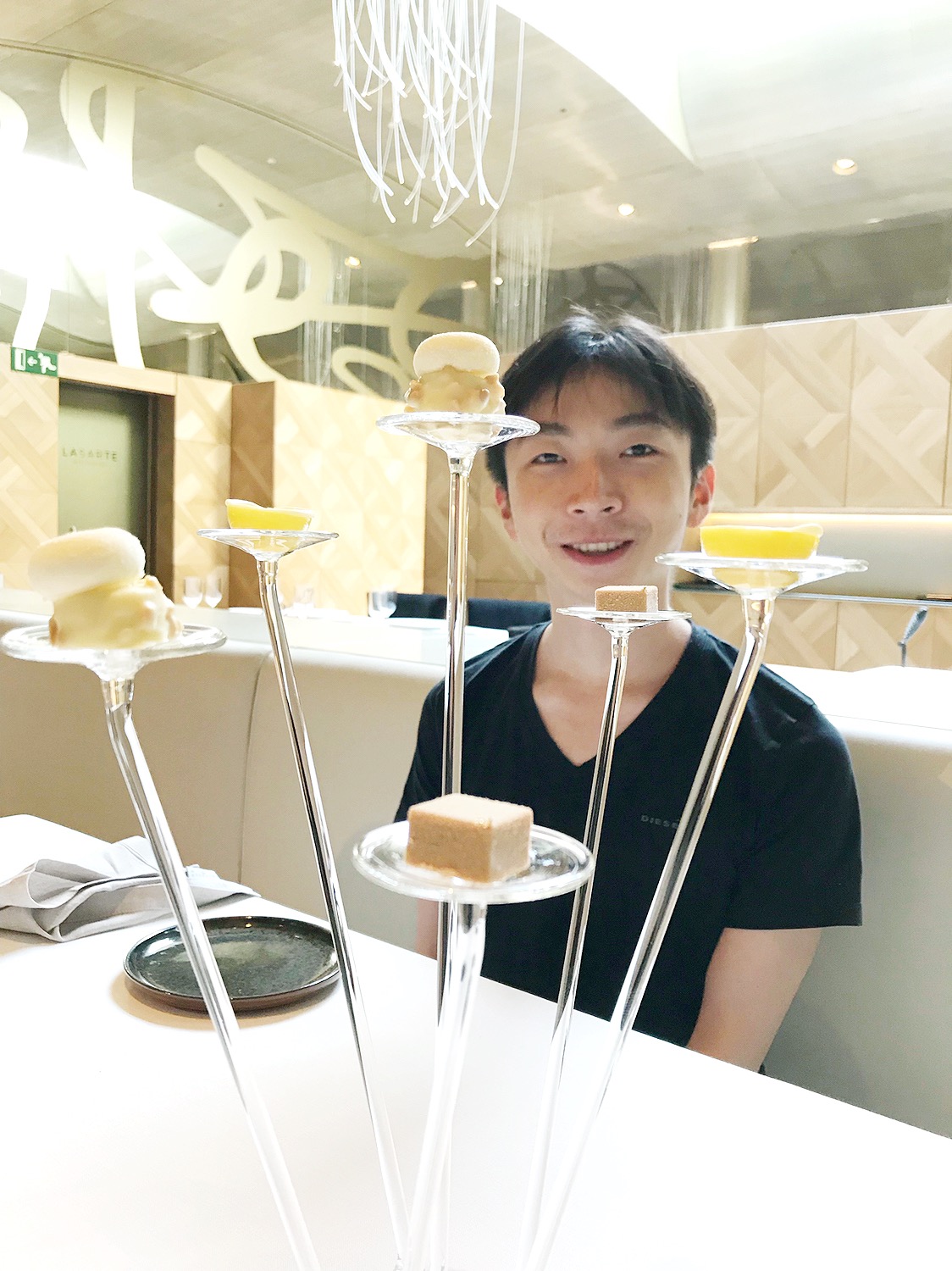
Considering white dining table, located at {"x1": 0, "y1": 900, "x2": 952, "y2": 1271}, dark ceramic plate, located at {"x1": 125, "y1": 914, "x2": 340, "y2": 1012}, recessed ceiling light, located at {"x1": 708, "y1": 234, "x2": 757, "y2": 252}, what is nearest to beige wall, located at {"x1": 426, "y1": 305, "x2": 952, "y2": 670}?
recessed ceiling light, located at {"x1": 708, "y1": 234, "x2": 757, "y2": 252}

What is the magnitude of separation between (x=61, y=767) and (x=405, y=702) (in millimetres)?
905

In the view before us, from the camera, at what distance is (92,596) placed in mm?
337

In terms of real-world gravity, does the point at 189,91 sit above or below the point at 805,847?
above

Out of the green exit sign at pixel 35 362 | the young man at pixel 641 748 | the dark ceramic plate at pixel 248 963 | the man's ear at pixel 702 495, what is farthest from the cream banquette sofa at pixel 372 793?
the green exit sign at pixel 35 362

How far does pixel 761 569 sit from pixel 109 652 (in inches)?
8.4

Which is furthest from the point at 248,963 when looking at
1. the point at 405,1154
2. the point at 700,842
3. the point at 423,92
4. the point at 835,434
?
the point at 835,434

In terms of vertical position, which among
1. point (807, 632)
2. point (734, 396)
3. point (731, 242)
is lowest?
point (807, 632)

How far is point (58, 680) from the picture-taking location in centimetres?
202

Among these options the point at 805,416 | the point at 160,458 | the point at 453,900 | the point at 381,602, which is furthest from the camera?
the point at 160,458

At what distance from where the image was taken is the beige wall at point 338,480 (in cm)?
496

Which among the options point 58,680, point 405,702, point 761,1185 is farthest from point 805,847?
point 58,680

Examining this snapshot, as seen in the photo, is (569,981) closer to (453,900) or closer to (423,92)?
(453,900)

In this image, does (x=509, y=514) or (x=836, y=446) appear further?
(x=836, y=446)

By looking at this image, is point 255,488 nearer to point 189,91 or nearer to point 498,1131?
point 189,91
